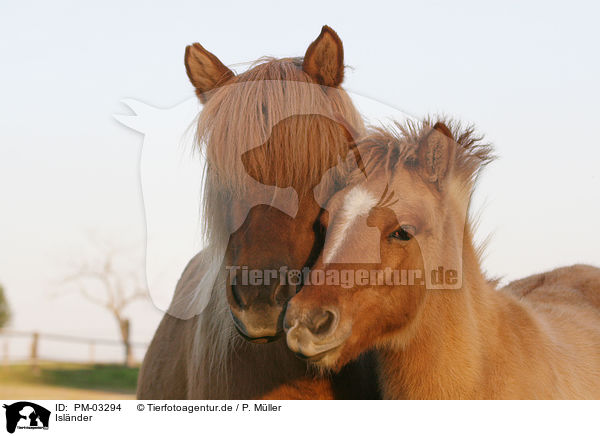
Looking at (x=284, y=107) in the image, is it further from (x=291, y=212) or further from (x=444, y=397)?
(x=444, y=397)

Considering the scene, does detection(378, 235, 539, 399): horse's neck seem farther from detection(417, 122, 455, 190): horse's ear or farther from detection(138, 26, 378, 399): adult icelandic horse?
detection(417, 122, 455, 190): horse's ear

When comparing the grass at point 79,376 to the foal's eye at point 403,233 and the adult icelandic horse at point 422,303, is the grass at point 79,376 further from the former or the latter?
the foal's eye at point 403,233

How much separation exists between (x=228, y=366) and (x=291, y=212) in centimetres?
100

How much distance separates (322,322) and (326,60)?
1404 millimetres

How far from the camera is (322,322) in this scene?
2.76m

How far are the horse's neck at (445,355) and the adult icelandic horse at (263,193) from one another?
10.9 inches

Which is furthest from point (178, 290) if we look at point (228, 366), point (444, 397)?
point (444, 397)

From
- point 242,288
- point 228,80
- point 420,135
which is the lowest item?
point 242,288

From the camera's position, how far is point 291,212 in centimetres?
291

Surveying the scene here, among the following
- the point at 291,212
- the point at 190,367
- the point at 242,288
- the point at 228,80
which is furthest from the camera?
the point at 190,367

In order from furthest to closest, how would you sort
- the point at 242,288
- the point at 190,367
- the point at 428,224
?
the point at 190,367
the point at 428,224
the point at 242,288
